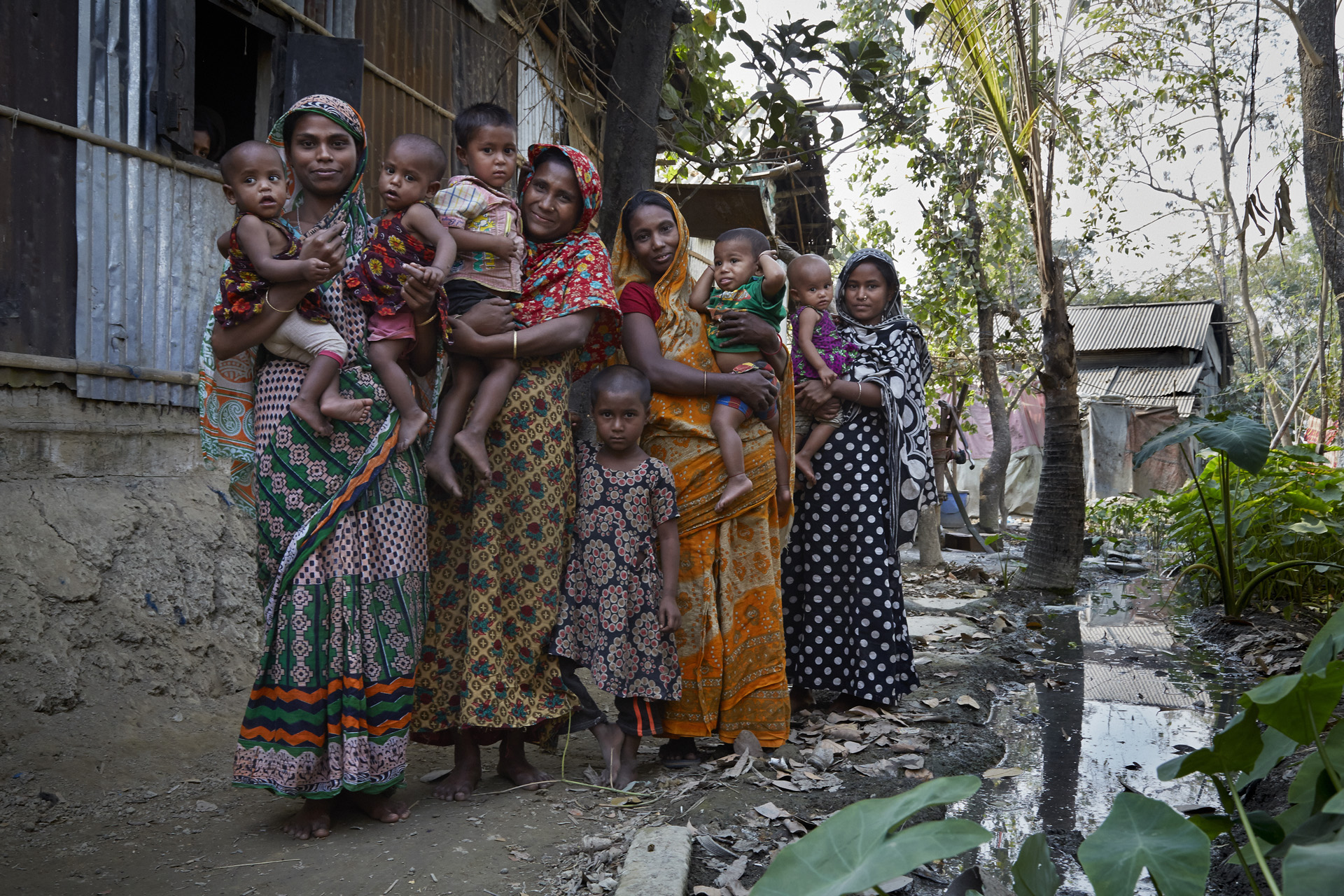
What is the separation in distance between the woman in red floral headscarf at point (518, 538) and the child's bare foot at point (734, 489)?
1.77 ft

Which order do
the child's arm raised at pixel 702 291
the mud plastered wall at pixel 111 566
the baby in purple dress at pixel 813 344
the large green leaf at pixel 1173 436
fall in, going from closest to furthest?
the child's arm raised at pixel 702 291, the mud plastered wall at pixel 111 566, the baby in purple dress at pixel 813 344, the large green leaf at pixel 1173 436

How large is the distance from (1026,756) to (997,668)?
1341 millimetres

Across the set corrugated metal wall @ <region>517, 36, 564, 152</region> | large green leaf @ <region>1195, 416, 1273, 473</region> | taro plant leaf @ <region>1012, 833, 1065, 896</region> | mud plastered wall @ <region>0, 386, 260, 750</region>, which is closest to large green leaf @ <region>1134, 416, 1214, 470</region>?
large green leaf @ <region>1195, 416, 1273, 473</region>

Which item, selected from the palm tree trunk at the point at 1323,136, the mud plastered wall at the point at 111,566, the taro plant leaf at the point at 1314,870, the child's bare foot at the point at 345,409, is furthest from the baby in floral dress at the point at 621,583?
the palm tree trunk at the point at 1323,136

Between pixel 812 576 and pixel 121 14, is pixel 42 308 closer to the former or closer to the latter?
pixel 121 14

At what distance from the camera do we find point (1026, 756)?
3566 millimetres

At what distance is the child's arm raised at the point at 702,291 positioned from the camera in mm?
3355

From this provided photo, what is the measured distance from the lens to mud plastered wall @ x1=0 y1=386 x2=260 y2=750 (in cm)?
352

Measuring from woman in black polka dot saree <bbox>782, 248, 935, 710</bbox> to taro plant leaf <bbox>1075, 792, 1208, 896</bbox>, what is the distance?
227 centimetres

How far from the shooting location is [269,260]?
8.38 feet

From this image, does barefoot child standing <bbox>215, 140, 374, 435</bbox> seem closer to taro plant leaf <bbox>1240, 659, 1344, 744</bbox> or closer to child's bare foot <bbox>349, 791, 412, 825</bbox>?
child's bare foot <bbox>349, 791, 412, 825</bbox>

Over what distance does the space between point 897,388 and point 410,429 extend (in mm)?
2118

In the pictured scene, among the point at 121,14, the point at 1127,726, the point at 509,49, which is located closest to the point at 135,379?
the point at 121,14

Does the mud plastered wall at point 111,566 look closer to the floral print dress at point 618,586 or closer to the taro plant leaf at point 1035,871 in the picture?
the floral print dress at point 618,586
